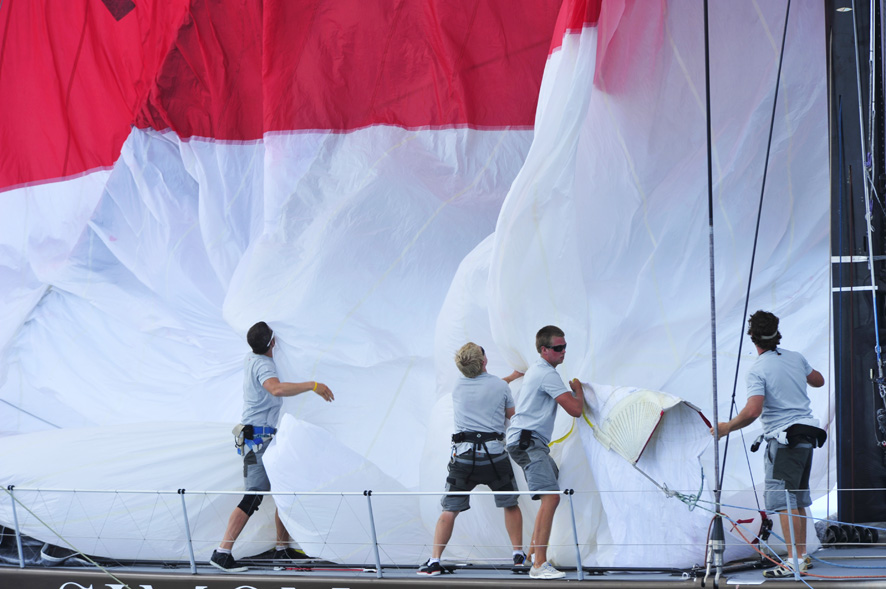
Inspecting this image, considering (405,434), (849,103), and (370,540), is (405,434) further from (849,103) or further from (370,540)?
(849,103)

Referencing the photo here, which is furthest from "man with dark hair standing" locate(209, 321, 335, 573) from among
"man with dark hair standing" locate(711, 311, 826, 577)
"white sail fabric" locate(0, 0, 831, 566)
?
"man with dark hair standing" locate(711, 311, 826, 577)

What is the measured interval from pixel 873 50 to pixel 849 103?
234 millimetres

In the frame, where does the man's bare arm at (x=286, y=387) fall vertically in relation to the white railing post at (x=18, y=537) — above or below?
above

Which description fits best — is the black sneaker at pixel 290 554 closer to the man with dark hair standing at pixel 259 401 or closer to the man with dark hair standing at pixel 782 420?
the man with dark hair standing at pixel 259 401

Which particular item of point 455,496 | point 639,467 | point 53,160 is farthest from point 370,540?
point 53,160

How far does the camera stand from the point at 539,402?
3.77 meters

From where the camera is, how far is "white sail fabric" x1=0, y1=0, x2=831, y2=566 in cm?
421

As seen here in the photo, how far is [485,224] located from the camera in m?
5.41

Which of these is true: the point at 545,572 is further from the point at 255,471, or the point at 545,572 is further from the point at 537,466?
the point at 255,471

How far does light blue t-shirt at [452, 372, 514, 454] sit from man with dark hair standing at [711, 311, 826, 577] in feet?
2.70

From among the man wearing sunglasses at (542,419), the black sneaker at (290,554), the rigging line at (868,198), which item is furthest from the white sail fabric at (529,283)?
the rigging line at (868,198)

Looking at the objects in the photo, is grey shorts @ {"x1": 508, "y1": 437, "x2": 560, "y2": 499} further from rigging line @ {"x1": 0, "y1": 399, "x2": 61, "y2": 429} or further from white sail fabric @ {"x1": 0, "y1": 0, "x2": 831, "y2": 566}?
rigging line @ {"x1": 0, "y1": 399, "x2": 61, "y2": 429}

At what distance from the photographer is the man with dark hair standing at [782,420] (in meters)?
3.55

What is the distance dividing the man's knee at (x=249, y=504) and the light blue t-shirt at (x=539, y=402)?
118 centimetres
